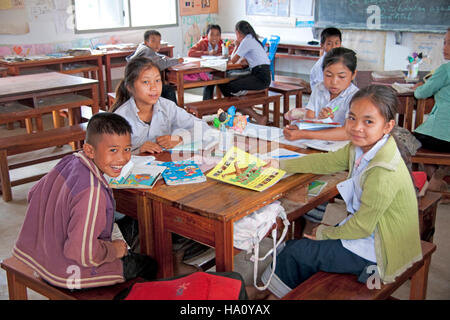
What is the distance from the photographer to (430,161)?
318cm

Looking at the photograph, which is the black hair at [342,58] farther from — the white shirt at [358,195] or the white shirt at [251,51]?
the white shirt at [251,51]

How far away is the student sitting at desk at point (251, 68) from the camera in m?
4.93

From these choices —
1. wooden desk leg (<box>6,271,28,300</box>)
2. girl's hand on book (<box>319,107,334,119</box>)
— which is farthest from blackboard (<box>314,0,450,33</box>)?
wooden desk leg (<box>6,271,28,300</box>)

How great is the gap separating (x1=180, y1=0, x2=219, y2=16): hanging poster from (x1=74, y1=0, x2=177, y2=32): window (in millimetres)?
152

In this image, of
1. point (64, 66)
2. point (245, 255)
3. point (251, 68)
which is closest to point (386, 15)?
point (251, 68)

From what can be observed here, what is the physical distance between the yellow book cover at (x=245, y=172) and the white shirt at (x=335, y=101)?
0.86 meters

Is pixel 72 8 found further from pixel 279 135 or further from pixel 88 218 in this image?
pixel 88 218

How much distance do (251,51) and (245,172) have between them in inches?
133

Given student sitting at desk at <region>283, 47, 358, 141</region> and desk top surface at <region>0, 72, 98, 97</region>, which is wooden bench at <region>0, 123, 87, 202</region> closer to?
desk top surface at <region>0, 72, 98, 97</region>

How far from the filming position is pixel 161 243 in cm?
192

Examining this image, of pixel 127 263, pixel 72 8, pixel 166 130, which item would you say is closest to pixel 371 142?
pixel 127 263

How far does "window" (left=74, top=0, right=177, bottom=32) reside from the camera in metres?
6.78

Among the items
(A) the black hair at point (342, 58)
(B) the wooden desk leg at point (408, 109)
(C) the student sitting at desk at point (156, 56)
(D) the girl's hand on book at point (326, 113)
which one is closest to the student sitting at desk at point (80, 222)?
(D) the girl's hand on book at point (326, 113)

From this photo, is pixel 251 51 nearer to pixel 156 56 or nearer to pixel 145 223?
pixel 156 56
